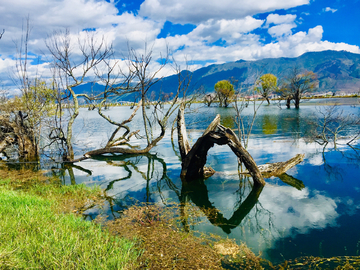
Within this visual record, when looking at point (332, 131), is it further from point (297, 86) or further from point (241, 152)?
point (297, 86)

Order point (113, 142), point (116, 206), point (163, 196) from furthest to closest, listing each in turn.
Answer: point (113, 142) < point (163, 196) < point (116, 206)

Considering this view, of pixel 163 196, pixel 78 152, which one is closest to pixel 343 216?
pixel 163 196

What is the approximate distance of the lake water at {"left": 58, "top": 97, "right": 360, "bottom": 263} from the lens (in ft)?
19.1

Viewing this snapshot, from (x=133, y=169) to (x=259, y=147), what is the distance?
8968 millimetres

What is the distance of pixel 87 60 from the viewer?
14.4m

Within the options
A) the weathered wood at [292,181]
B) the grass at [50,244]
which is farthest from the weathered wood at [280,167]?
the grass at [50,244]

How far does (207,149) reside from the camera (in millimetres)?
9711

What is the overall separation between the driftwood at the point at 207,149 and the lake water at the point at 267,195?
Answer: 55 centimetres

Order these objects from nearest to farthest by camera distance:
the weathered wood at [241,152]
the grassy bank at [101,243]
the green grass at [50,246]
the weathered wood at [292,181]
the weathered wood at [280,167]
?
the green grass at [50,246] < the grassy bank at [101,243] < the weathered wood at [241,152] < the weathered wood at [292,181] < the weathered wood at [280,167]

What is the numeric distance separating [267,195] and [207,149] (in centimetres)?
284

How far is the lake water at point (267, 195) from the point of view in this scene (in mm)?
5836

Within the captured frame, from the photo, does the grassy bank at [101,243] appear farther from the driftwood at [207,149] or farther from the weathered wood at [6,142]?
the weathered wood at [6,142]

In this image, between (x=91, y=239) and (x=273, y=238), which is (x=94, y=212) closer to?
(x=91, y=239)

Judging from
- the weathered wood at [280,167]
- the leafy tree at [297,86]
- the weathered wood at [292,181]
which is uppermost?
the leafy tree at [297,86]
